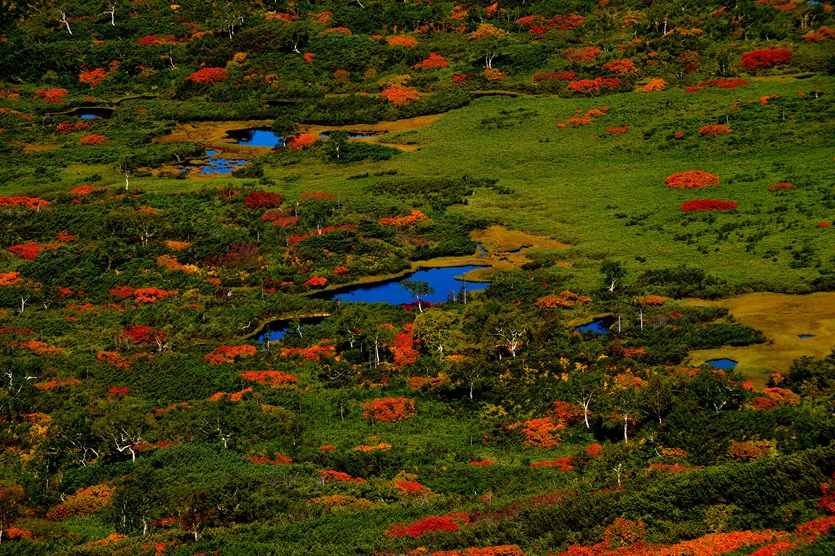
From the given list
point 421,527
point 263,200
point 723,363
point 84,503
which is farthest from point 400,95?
point 421,527

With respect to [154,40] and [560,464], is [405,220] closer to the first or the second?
[560,464]

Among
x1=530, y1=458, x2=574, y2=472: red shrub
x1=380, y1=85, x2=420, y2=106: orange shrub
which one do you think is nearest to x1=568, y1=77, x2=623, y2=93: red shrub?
x1=380, y1=85, x2=420, y2=106: orange shrub

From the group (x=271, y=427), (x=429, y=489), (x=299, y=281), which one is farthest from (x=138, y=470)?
(x=299, y=281)

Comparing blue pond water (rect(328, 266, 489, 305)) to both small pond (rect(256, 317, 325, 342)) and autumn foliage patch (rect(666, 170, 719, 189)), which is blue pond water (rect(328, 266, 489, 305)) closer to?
small pond (rect(256, 317, 325, 342))

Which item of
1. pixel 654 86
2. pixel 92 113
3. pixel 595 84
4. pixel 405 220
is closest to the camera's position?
pixel 405 220

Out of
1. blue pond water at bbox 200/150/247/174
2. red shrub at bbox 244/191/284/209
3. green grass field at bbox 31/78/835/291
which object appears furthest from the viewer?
blue pond water at bbox 200/150/247/174

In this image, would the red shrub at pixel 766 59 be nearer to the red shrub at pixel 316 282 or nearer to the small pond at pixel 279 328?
the red shrub at pixel 316 282
